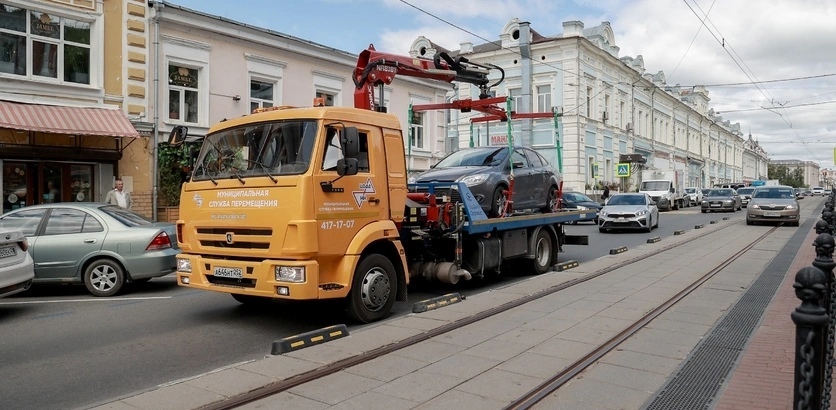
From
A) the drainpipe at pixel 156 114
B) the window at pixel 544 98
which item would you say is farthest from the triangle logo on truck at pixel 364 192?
the window at pixel 544 98

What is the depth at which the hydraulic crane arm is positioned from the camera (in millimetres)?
9016

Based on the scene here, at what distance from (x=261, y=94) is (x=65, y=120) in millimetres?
6710

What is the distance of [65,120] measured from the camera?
14234 mm

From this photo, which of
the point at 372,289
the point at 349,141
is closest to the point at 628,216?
the point at 372,289

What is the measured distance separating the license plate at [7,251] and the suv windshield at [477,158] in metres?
6.62

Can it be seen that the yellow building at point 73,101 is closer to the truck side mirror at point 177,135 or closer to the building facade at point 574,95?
the truck side mirror at point 177,135

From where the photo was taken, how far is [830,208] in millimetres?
13547

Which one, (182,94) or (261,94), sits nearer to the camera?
(182,94)

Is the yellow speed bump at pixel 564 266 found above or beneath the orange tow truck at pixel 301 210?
beneath

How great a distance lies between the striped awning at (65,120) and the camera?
13.4 metres

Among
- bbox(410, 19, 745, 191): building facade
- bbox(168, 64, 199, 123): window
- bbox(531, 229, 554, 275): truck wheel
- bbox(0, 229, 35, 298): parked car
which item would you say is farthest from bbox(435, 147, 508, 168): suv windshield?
bbox(410, 19, 745, 191): building facade

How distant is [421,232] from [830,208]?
33.9ft

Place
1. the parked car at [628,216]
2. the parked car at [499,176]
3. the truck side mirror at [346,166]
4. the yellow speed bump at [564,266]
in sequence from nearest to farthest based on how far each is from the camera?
the truck side mirror at [346,166] → the parked car at [499,176] → the yellow speed bump at [564,266] → the parked car at [628,216]

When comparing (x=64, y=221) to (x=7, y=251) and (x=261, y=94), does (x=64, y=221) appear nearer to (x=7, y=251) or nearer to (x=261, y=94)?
(x=7, y=251)
